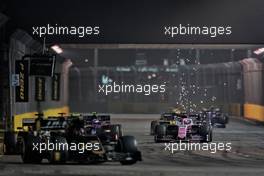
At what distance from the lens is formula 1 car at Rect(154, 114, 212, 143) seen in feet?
79.8

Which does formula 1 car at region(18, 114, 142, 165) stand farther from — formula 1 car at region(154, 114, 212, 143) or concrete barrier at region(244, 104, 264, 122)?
concrete barrier at region(244, 104, 264, 122)

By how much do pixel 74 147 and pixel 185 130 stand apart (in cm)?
891

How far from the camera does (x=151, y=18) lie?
23.7m

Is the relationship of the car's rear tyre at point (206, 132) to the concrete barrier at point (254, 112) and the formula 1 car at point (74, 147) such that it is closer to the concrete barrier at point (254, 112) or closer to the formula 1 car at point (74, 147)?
the formula 1 car at point (74, 147)

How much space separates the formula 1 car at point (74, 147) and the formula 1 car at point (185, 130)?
7.55 meters

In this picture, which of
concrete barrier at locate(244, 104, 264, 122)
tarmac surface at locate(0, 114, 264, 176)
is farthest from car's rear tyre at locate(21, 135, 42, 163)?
concrete barrier at locate(244, 104, 264, 122)

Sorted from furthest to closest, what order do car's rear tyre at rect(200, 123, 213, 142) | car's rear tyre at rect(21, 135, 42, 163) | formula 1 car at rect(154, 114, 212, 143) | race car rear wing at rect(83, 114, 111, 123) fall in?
car's rear tyre at rect(200, 123, 213, 142) → formula 1 car at rect(154, 114, 212, 143) → race car rear wing at rect(83, 114, 111, 123) → car's rear tyre at rect(21, 135, 42, 163)

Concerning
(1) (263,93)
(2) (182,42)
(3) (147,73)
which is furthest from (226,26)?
(3) (147,73)

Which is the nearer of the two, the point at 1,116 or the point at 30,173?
the point at 30,173

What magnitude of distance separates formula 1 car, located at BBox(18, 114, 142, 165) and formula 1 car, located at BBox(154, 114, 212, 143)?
7546 mm

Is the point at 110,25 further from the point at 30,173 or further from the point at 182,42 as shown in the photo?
the point at 30,173

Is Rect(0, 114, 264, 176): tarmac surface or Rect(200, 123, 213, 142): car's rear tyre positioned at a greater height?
Rect(200, 123, 213, 142): car's rear tyre

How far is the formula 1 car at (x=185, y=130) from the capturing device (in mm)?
24312

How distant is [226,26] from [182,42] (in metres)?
1.65
